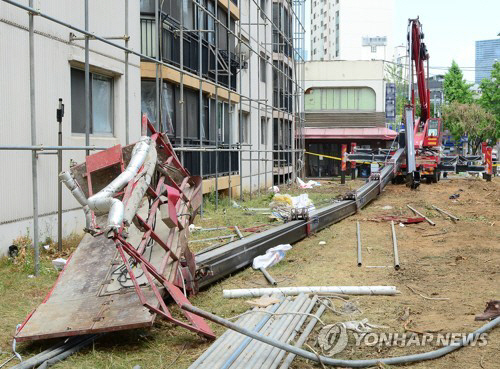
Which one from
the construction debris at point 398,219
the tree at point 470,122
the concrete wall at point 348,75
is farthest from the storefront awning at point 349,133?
the construction debris at point 398,219

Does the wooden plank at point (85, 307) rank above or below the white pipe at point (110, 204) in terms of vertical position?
below

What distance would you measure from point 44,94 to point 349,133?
132 feet

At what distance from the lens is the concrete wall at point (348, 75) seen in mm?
49750

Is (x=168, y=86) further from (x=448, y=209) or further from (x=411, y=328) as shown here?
(x=411, y=328)

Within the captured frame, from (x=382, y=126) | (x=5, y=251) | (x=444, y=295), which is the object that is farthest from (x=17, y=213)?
(x=382, y=126)

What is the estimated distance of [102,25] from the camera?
38.7ft

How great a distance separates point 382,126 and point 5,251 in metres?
43.3

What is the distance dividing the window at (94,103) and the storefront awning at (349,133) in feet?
120

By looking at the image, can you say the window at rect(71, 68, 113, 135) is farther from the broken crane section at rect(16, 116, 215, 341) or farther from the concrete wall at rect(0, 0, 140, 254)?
the broken crane section at rect(16, 116, 215, 341)

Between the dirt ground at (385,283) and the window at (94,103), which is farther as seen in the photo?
the window at (94,103)

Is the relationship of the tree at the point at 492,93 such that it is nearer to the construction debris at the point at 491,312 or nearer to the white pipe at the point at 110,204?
the construction debris at the point at 491,312

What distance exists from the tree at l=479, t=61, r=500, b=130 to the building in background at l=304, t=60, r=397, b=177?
12253mm

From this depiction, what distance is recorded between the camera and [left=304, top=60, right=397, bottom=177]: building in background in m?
49.4

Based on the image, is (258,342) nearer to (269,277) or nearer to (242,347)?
(242,347)
